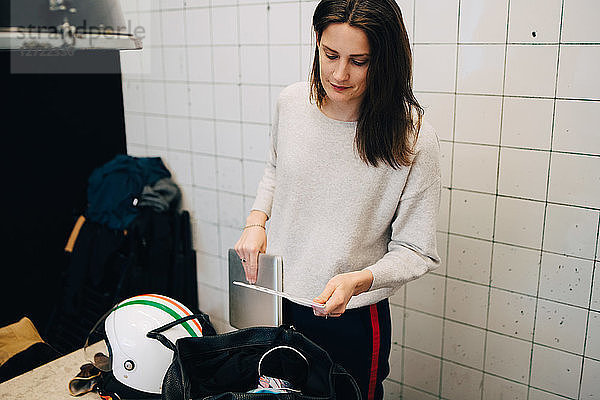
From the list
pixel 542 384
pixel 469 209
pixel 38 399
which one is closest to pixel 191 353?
pixel 38 399

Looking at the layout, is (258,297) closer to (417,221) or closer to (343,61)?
(417,221)

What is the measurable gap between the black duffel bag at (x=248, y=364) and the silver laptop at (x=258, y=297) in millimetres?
166

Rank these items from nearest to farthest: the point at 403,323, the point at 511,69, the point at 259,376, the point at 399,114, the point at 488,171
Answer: the point at 259,376
the point at 399,114
the point at 511,69
the point at 488,171
the point at 403,323

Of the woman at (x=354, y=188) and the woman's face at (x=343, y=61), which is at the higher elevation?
the woman's face at (x=343, y=61)

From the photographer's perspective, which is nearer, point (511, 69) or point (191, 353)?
point (191, 353)

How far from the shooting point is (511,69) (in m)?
1.71

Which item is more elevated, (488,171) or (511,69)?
(511,69)

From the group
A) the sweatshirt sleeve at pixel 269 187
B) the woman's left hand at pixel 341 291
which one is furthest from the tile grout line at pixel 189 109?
the woman's left hand at pixel 341 291

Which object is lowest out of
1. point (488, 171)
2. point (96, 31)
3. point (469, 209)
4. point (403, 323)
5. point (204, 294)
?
point (204, 294)

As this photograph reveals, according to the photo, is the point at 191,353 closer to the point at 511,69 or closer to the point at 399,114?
the point at 399,114

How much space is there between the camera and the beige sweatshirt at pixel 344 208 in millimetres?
1358

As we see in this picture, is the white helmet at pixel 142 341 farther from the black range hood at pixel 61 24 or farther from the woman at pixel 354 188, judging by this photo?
the black range hood at pixel 61 24

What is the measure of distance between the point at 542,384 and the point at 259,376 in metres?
1.09

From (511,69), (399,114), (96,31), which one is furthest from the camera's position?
(511,69)
